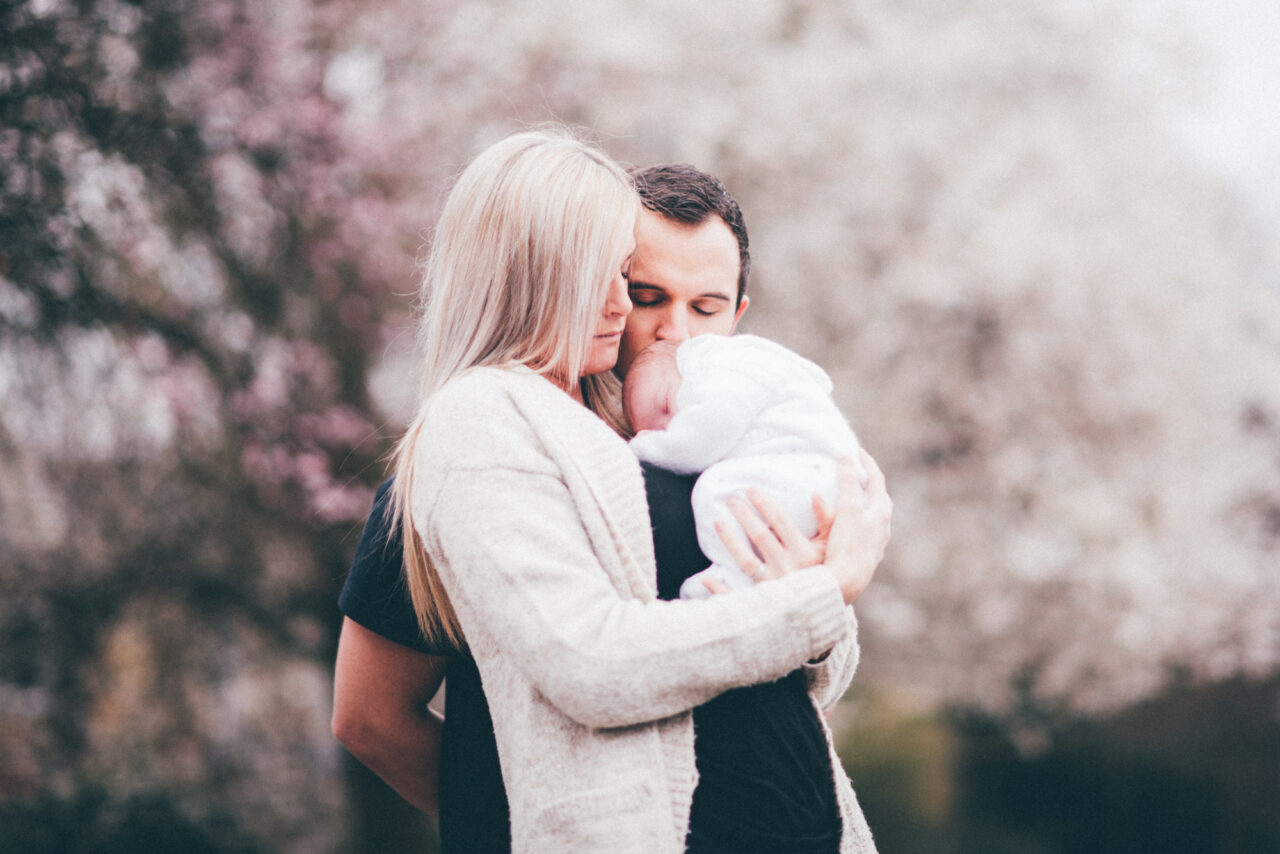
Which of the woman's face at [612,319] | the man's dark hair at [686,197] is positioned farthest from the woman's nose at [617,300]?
the man's dark hair at [686,197]

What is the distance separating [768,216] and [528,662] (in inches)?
188

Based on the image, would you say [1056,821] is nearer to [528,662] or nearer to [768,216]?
[768,216]

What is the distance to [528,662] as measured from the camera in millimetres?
1146

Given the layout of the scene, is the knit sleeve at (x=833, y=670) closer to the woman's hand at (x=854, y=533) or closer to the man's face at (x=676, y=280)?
the woman's hand at (x=854, y=533)

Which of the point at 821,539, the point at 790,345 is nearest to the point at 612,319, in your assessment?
the point at 821,539

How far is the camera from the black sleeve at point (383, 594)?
1532mm

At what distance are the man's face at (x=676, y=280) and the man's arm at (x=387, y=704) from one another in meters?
0.68

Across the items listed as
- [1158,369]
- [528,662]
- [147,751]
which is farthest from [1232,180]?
[147,751]

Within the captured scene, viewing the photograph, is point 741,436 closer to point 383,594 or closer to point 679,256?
point 679,256

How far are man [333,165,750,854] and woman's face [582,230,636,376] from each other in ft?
0.67

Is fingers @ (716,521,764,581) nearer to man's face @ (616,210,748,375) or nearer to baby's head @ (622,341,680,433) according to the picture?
baby's head @ (622,341,680,433)

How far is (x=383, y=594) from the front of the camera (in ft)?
5.03

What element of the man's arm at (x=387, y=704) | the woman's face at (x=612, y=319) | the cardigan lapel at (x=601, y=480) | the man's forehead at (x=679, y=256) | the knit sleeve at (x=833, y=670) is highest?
the man's forehead at (x=679, y=256)

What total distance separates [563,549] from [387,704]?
0.69 metres
